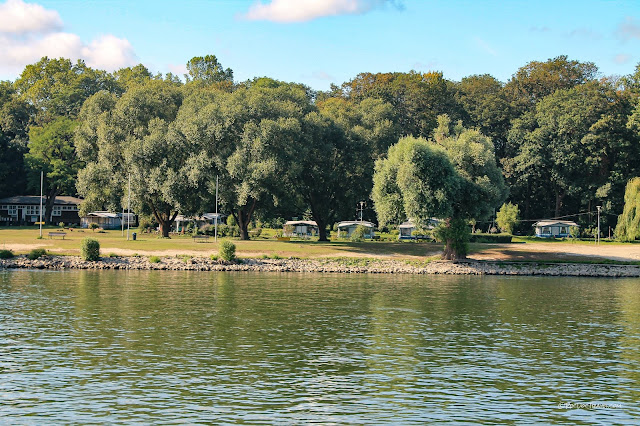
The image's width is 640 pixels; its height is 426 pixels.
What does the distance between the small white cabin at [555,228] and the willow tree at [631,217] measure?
554 inches

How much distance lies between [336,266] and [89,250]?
2386cm

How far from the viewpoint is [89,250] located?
6862 centimetres

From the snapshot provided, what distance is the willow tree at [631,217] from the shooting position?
9456cm

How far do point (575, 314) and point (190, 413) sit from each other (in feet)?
93.8

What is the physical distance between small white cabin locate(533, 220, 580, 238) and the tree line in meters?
4.88

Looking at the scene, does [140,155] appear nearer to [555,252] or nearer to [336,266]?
[336,266]

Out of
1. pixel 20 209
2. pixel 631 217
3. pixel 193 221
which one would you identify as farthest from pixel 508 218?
pixel 20 209

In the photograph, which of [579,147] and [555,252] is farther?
[579,147]

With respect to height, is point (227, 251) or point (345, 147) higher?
point (345, 147)

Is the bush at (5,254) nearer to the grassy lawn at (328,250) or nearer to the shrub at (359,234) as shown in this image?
the grassy lawn at (328,250)

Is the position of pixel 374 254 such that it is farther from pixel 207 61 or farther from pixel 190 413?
pixel 207 61

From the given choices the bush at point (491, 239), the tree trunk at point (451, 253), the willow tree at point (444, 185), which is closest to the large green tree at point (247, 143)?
the willow tree at point (444, 185)

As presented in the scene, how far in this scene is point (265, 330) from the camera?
34.7m

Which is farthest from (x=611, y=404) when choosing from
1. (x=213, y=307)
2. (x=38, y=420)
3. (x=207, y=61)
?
(x=207, y=61)
